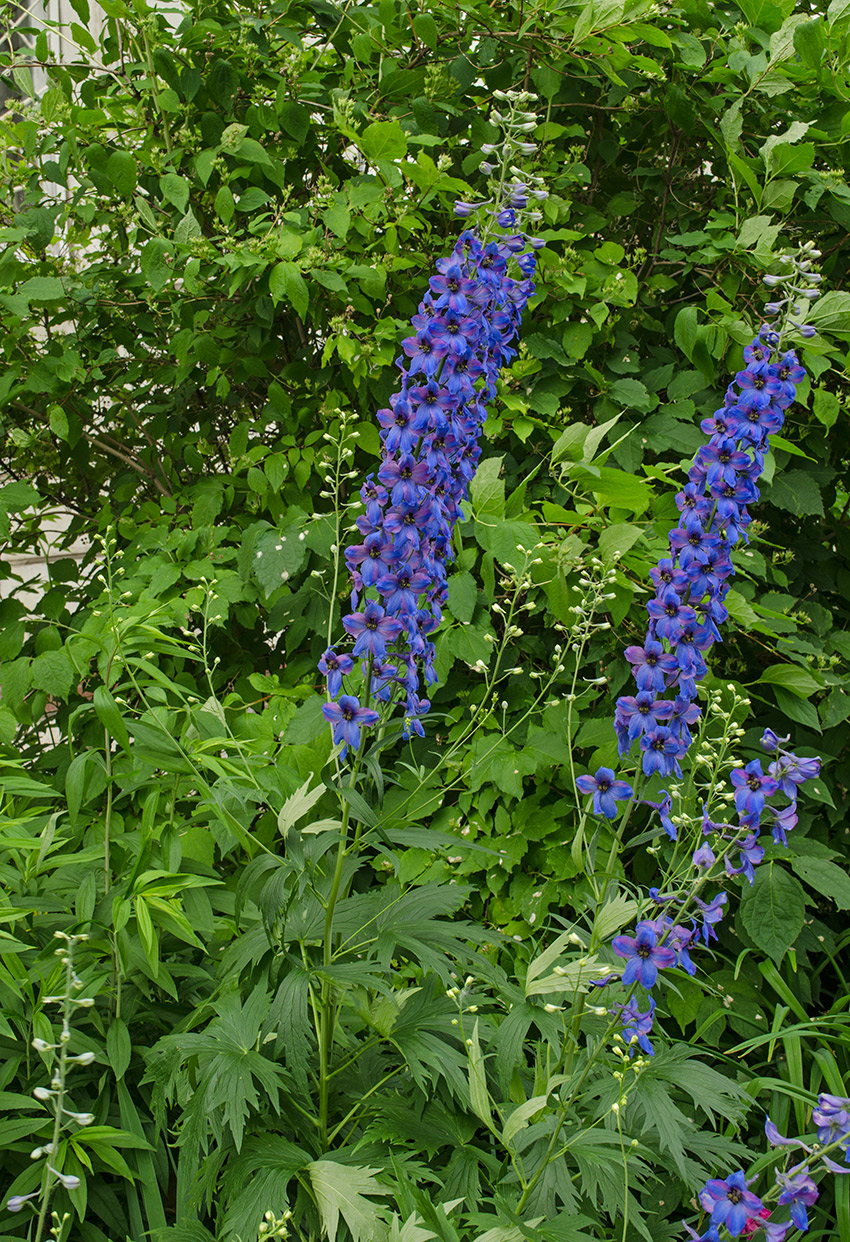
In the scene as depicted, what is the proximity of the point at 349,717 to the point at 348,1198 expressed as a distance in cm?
72

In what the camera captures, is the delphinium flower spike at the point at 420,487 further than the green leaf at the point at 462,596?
No

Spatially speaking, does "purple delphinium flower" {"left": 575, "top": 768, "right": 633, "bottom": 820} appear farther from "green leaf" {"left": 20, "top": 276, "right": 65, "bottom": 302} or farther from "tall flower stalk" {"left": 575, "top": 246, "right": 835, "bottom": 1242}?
"green leaf" {"left": 20, "top": 276, "right": 65, "bottom": 302}

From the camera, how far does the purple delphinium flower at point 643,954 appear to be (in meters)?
1.46

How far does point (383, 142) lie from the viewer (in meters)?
2.46

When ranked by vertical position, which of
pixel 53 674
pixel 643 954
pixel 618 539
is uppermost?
pixel 618 539

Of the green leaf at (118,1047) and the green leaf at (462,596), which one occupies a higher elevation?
the green leaf at (462,596)

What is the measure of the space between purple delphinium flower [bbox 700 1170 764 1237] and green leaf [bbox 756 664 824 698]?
132 centimetres

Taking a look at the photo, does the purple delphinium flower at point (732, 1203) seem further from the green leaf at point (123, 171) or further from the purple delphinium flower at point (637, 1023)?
the green leaf at point (123, 171)

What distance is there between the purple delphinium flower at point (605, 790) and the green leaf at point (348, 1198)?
66 cm

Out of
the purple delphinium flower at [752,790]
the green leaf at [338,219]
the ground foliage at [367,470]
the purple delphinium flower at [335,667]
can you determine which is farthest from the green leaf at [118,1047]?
the green leaf at [338,219]

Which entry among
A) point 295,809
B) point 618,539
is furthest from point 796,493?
point 295,809

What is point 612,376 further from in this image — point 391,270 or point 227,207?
point 227,207

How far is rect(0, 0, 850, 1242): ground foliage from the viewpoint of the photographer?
1970 millimetres

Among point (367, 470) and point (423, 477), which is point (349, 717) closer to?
point (423, 477)
